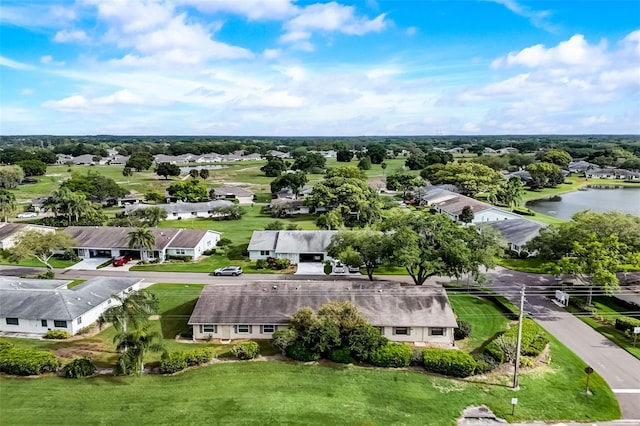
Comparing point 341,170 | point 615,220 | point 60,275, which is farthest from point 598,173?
point 60,275

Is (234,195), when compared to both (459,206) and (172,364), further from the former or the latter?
(172,364)

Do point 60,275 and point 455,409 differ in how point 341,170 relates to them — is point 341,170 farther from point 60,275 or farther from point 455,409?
point 455,409

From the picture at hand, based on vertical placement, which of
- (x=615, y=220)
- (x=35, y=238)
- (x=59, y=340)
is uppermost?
(x=615, y=220)

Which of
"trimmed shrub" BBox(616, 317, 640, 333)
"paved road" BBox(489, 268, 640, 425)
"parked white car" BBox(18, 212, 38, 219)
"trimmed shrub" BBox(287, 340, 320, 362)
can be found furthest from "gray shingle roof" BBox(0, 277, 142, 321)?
"parked white car" BBox(18, 212, 38, 219)

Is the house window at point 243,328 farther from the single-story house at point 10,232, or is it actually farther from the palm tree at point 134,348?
the single-story house at point 10,232

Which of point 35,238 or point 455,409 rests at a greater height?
point 35,238

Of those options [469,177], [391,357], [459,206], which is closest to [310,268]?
[391,357]
